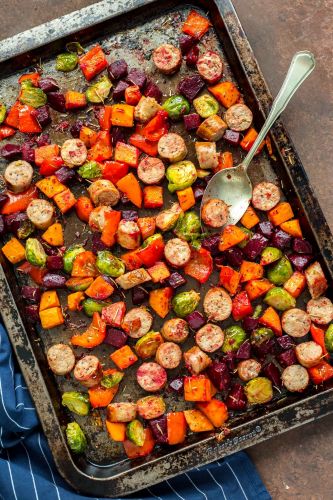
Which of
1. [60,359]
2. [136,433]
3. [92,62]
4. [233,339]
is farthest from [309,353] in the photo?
[92,62]

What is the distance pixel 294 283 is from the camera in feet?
17.5

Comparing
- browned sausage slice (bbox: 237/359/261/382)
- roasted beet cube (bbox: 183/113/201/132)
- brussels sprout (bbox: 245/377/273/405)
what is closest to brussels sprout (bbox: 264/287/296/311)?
browned sausage slice (bbox: 237/359/261/382)

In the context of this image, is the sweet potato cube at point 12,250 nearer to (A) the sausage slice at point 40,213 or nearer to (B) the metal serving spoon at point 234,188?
(A) the sausage slice at point 40,213

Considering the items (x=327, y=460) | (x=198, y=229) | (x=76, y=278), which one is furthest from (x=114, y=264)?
(x=327, y=460)

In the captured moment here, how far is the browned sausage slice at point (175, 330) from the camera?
5.23 meters

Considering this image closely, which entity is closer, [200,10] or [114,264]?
[114,264]

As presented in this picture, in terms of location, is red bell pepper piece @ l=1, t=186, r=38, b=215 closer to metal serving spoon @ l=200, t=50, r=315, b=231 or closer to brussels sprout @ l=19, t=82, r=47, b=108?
brussels sprout @ l=19, t=82, r=47, b=108

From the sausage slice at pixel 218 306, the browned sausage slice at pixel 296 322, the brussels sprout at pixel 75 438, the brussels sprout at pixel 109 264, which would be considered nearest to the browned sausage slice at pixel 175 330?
the sausage slice at pixel 218 306

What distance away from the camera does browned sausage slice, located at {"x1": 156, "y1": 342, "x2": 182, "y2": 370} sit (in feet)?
17.1

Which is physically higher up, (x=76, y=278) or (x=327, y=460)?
(x=76, y=278)

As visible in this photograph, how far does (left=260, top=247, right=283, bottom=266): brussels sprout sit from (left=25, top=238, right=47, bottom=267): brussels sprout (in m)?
1.65

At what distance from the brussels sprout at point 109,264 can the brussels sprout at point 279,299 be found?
113 cm

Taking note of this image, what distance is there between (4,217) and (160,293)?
1.32 metres

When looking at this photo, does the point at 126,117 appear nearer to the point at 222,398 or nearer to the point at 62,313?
the point at 62,313
